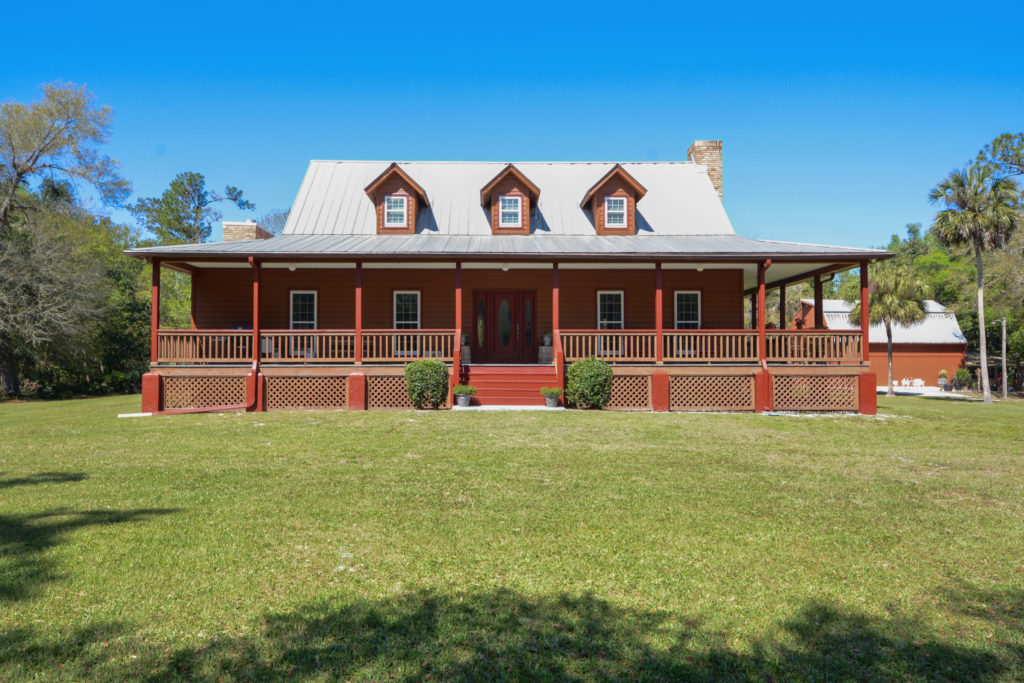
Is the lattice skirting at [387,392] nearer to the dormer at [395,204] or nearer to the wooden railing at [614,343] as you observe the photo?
the wooden railing at [614,343]

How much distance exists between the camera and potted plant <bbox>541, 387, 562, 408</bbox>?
14.2 m

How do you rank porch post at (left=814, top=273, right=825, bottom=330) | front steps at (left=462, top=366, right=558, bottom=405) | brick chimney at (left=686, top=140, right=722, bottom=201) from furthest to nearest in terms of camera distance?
1. brick chimney at (left=686, top=140, right=722, bottom=201)
2. porch post at (left=814, top=273, right=825, bottom=330)
3. front steps at (left=462, top=366, right=558, bottom=405)

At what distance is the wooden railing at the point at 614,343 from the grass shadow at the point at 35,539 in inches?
439

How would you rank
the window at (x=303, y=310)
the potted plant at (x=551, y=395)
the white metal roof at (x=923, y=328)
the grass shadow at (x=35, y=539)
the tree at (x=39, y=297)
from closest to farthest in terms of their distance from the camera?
1. the grass shadow at (x=35, y=539)
2. the potted plant at (x=551, y=395)
3. the window at (x=303, y=310)
4. the tree at (x=39, y=297)
5. the white metal roof at (x=923, y=328)

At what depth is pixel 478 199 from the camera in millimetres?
19906

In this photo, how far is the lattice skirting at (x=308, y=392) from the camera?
14.7 metres

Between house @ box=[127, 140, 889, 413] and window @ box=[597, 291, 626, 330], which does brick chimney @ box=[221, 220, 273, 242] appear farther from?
window @ box=[597, 291, 626, 330]

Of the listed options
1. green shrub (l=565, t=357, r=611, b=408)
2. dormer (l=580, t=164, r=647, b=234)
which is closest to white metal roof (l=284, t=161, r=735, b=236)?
dormer (l=580, t=164, r=647, b=234)

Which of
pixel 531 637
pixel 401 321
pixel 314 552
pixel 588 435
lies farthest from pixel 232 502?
pixel 401 321

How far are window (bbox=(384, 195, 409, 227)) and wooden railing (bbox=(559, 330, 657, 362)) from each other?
684 centimetres

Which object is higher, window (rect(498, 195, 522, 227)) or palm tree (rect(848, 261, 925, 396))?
window (rect(498, 195, 522, 227))

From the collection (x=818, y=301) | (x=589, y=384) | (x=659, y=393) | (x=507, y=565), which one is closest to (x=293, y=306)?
(x=589, y=384)

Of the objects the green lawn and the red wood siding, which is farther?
the red wood siding

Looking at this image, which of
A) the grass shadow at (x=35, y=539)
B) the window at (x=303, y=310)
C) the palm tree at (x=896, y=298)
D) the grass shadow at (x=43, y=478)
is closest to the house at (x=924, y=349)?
the palm tree at (x=896, y=298)
